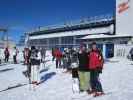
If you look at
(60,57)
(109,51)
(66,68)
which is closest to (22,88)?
(66,68)

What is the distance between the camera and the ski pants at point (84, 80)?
31.1 ft

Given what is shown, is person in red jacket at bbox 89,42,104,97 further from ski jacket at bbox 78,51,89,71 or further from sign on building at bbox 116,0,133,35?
sign on building at bbox 116,0,133,35

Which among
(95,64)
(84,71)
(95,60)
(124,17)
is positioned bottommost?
(84,71)

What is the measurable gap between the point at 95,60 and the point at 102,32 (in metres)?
40.1

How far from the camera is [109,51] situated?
3550 cm

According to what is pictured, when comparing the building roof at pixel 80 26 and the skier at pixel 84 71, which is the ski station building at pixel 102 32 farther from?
the skier at pixel 84 71

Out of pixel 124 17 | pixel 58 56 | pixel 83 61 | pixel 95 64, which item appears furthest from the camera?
pixel 124 17

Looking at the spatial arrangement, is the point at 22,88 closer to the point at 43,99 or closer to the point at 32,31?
the point at 43,99

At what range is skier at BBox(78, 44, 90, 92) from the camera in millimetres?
9280

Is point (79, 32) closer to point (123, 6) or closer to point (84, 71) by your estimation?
point (123, 6)

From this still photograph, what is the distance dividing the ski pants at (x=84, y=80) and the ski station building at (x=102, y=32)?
1750cm

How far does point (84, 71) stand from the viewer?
372 inches

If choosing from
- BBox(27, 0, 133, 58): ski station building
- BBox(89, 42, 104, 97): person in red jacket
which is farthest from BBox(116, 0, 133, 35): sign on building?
BBox(89, 42, 104, 97): person in red jacket

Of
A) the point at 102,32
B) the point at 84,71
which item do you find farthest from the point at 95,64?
the point at 102,32
